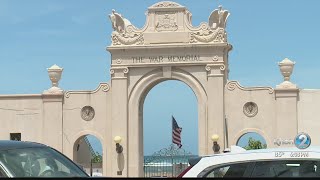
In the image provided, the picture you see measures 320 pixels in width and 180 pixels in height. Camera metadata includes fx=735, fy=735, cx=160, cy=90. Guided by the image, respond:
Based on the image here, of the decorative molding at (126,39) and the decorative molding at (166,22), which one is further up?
the decorative molding at (166,22)

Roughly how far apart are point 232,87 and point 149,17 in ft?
15.0

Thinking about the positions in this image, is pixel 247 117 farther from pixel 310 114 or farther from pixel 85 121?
pixel 85 121

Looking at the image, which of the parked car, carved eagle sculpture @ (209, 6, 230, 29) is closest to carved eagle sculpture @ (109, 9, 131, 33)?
carved eagle sculpture @ (209, 6, 230, 29)

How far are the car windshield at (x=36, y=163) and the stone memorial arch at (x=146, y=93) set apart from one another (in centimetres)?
2195

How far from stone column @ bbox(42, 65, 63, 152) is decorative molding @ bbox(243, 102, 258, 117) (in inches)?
312

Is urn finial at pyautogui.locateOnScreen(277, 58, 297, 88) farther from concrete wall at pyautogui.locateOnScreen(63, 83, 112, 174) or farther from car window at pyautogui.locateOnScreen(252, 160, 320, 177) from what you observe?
car window at pyautogui.locateOnScreen(252, 160, 320, 177)

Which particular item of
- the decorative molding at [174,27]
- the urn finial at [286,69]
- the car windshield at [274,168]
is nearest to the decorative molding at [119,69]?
the decorative molding at [174,27]

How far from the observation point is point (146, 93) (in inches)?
1249

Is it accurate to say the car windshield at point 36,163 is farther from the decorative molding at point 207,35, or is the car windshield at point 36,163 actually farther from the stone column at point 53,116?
Answer: the stone column at point 53,116

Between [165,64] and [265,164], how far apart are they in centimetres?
2344

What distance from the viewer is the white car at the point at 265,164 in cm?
739

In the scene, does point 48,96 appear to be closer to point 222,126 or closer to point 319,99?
point 222,126

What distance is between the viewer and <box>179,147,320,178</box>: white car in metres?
7.39

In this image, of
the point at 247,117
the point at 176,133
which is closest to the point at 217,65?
the point at 247,117
